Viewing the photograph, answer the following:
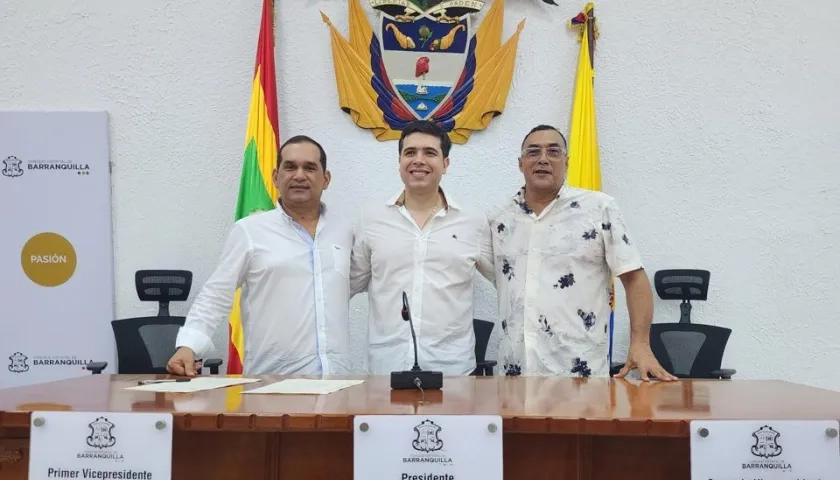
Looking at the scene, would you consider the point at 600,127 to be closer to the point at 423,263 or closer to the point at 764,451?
the point at 423,263

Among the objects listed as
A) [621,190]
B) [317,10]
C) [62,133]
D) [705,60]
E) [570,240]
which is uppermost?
[317,10]

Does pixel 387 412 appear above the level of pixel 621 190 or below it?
below

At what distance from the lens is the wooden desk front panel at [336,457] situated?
1.34m

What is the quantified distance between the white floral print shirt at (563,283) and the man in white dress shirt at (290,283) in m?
0.63

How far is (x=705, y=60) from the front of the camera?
12.3 feet

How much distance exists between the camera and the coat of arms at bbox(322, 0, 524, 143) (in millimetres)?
3658

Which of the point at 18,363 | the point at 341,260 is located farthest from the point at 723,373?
the point at 18,363

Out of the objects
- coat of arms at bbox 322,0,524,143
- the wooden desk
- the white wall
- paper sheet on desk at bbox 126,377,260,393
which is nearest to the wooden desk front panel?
the wooden desk

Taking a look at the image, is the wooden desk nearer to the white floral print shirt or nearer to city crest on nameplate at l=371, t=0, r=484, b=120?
the white floral print shirt

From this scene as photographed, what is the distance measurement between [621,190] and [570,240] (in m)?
1.57

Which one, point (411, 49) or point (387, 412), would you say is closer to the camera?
point (387, 412)

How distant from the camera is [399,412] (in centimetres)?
130

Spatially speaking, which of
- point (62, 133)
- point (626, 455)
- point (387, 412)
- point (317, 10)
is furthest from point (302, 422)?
point (62, 133)

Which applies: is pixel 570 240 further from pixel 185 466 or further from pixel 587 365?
pixel 185 466
